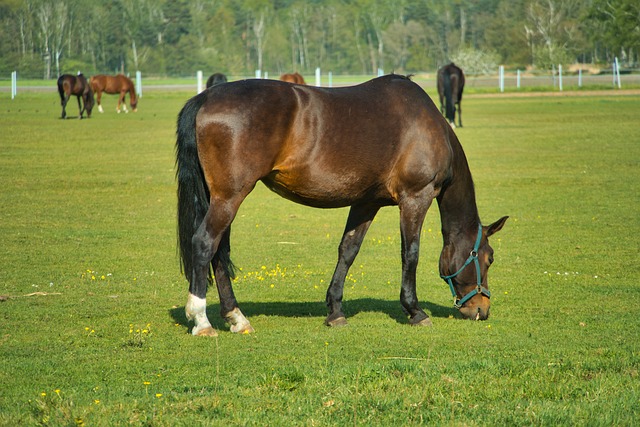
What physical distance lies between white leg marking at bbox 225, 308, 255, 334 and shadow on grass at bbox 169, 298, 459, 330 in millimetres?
423

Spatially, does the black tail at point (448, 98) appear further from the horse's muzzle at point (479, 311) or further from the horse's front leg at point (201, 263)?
the horse's front leg at point (201, 263)

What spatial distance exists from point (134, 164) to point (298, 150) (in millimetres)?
14865

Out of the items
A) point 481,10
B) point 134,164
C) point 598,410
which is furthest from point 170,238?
point 481,10

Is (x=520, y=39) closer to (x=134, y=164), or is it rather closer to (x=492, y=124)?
(x=492, y=124)

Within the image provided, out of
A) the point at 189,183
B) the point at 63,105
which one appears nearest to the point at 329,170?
the point at 189,183

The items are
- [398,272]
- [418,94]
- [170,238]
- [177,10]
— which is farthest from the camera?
[177,10]

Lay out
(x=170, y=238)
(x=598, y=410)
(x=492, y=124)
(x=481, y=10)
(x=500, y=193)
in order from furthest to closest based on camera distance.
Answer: (x=481, y=10)
(x=492, y=124)
(x=500, y=193)
(x=170, y=238)
(x=598, y=410)

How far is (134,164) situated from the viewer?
2139 cm

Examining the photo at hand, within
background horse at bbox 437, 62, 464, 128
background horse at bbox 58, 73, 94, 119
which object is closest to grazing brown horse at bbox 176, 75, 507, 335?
background horse at bbox 437, 62, 464, 128

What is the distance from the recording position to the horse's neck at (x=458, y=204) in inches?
310

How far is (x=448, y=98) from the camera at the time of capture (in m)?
31.6

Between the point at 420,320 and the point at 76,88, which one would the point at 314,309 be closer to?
the point at 420,320

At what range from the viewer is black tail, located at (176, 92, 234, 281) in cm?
699

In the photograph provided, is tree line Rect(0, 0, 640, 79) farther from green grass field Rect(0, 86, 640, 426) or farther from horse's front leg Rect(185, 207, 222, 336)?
horse's front leg Rect(185, 207, 222, 336)
